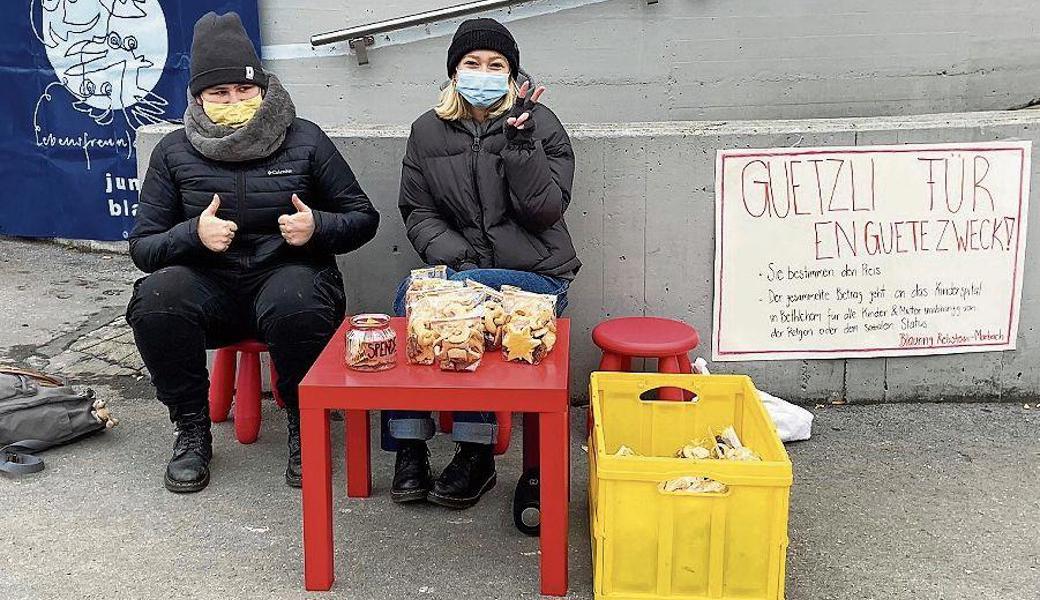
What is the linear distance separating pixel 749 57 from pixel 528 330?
133 inches

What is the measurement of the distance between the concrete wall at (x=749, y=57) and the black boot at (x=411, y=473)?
2870 mm

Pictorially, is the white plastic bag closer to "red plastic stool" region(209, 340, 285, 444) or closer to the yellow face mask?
"red plastic stool" region(209, 340, 285, 444)

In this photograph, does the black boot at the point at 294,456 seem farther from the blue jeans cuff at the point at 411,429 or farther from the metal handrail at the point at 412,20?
the metal handrail at the point at 412,20

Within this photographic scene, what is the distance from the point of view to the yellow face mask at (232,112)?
361 centimetres

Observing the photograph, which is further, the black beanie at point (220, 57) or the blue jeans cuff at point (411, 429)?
the black beanie at point (220, 57)

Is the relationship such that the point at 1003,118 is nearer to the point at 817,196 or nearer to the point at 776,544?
the point at 817,196

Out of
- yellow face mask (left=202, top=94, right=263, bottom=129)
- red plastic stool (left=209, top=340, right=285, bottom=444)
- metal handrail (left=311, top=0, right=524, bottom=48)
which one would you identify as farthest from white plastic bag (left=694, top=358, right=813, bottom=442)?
metal handrail (left=311, top=0, right=524, bottom=48)

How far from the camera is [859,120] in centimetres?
433

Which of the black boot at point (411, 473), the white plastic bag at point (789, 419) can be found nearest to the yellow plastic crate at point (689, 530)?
the black boot at point (411, 473)

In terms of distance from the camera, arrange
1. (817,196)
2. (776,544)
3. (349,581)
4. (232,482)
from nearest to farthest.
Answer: (776,544) → (349,581) → (232,482) → (817,196)

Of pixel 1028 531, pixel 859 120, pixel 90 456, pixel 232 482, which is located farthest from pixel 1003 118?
pixel 90 456

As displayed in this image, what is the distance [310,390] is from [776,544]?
128 centimetres

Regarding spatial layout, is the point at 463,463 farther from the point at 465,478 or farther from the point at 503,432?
the point at 503,432

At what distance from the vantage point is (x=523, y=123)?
133 inches
